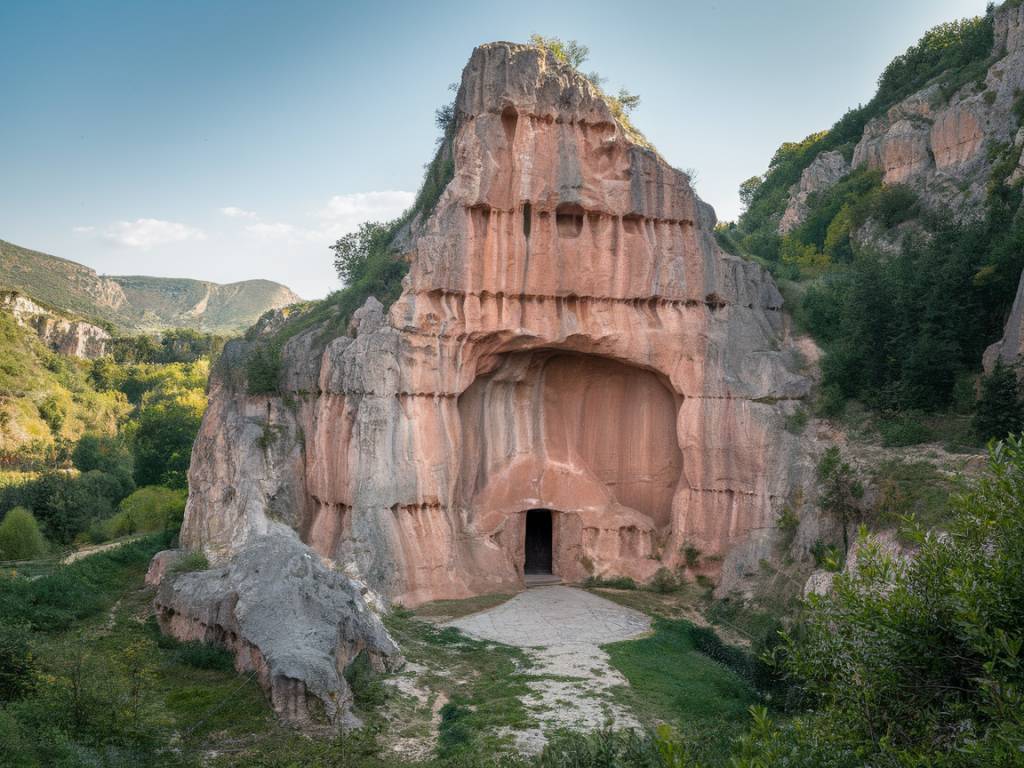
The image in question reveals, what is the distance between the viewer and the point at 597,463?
29906 millimetres

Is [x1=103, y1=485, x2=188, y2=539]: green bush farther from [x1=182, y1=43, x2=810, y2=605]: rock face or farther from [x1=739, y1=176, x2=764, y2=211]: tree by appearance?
[x1=739, y1=176, x2=764, y2=211]: tree

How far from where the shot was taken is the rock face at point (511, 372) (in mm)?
25297

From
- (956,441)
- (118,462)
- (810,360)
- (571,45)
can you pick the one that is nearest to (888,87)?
(571,45)

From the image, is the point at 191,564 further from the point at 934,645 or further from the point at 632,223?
the point at 934,645

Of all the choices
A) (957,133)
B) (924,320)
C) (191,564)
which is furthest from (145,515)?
(957,133)

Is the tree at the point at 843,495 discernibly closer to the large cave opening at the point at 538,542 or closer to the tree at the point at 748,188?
the large cave opening at the point at 538,542

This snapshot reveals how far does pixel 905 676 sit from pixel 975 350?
19248mm

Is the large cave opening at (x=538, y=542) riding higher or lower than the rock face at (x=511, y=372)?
lower

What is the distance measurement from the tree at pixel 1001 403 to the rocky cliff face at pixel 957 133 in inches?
695

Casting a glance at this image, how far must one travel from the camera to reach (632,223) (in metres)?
27.3

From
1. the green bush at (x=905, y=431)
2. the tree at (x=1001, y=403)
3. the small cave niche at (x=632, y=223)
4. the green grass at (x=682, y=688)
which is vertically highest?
the small cave niche at (x=632, y=223)

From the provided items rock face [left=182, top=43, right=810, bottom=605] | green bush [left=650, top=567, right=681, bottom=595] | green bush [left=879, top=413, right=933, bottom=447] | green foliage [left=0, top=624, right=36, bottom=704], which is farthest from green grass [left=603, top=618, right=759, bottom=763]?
green foliage [left=0, top=624, right=36, bottom=704]

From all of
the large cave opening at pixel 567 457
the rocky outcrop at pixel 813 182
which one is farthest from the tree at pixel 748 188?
the large cave opening at pixel 567 457

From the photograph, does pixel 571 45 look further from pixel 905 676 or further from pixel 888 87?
pixel 888 87
